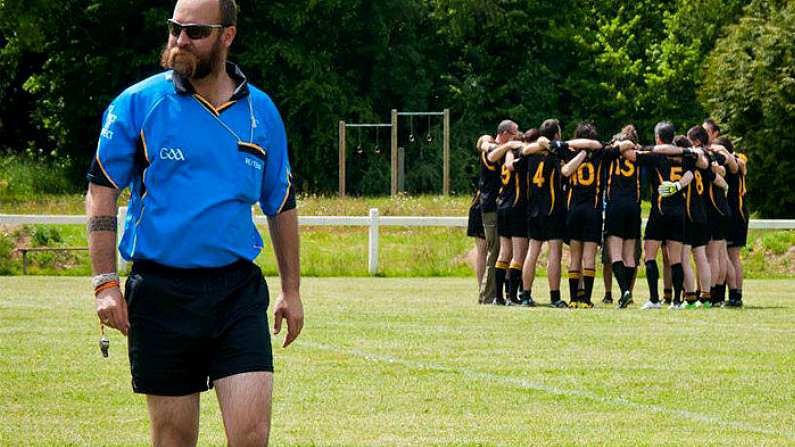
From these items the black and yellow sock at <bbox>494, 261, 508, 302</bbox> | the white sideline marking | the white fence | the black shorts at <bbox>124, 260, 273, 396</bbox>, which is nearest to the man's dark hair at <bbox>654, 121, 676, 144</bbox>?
the black and yellow sock at <bbox>494, 261, 508, 302</bbox>

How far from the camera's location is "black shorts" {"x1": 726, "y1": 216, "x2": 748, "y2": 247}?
67.3 ft

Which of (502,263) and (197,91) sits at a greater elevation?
(197,91)

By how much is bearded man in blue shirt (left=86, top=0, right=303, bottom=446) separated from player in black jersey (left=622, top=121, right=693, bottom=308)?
13.4 meters

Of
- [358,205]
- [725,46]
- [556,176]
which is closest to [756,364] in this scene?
[556,176]

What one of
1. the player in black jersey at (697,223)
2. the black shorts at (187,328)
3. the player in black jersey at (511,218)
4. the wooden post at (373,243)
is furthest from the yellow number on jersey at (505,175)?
the black shorts at (187,328)

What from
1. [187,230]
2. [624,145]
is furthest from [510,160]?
[187,230]

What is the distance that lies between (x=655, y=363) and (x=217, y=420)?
4299 mm

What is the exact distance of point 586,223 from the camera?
19.5 meters

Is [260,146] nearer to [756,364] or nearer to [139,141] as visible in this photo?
[139,141]

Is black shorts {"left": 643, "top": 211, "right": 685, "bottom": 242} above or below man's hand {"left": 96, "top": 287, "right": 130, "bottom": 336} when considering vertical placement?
below

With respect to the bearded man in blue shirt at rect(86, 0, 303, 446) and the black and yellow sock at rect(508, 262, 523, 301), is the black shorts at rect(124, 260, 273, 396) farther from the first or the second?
the black and yellow sock at rect(508, 262, 523, 301)

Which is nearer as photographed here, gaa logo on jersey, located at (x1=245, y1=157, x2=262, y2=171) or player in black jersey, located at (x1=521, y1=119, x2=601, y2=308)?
gaa logo on jersey, located at (x1=245, y1=157, x2=262, y2=171)

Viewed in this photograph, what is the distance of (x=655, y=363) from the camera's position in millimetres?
13133

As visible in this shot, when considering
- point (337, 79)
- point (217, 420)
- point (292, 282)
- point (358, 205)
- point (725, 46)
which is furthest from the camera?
point (337, 79)
